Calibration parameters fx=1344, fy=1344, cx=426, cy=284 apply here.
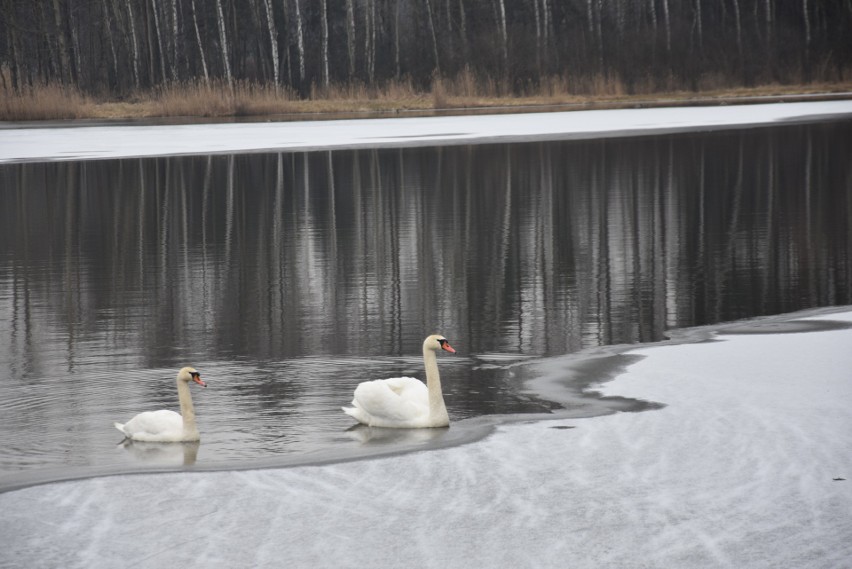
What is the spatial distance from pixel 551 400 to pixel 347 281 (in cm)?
481

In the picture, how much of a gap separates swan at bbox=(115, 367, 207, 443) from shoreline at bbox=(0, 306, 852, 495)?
0.42m

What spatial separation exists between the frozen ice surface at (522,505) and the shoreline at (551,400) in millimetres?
119

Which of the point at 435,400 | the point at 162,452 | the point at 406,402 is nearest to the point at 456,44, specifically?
the point at 406,402

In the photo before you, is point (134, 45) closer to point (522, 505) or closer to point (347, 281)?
point (347, 281)

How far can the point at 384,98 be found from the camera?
45781 mm

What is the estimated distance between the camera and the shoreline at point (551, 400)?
21.9 ft

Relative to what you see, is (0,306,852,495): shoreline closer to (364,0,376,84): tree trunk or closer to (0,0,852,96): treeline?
(0,0,852,96): treeline

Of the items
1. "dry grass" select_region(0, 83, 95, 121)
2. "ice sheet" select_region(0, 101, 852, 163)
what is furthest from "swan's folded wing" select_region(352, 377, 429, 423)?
"dry grass" select_region(0, 83, 95, 121)

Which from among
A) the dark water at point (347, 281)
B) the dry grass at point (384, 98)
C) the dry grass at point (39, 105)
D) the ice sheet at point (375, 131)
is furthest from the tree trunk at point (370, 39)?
the dark water at point (347, 281)

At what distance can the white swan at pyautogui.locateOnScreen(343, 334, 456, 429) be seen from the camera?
7.38m

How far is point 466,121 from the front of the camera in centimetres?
3638

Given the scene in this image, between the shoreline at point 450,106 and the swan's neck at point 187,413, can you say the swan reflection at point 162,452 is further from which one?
the shoreline at point 450,106

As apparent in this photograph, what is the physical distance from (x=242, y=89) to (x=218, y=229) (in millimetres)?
26653

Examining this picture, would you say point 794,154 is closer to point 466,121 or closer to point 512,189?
point 512,189
